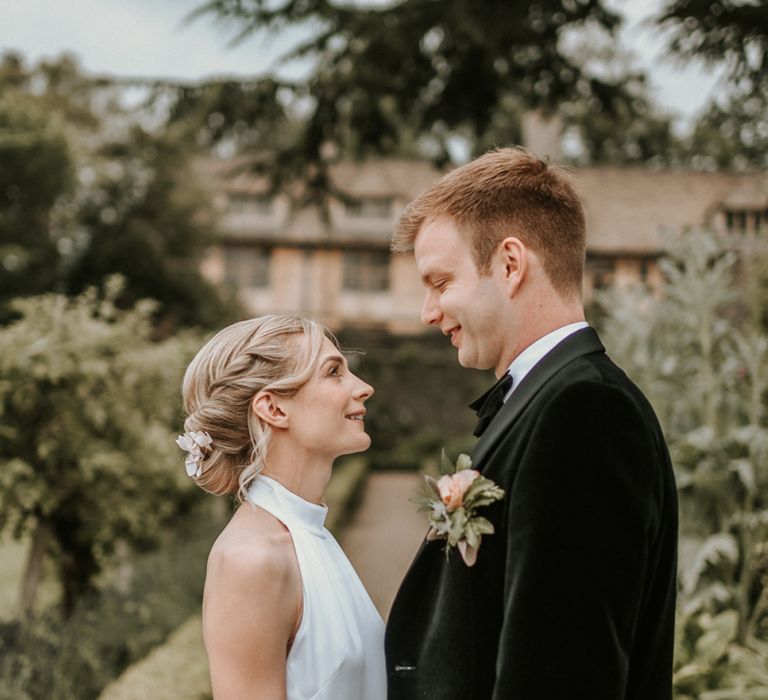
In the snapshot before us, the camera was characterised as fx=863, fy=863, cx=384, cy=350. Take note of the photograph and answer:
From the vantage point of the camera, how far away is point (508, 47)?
802 centimetres

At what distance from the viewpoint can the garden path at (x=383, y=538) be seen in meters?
10.1

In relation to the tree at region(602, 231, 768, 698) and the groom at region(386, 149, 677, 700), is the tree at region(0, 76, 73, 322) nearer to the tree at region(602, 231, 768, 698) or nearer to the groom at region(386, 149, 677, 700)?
the tree at region(602, 231, 768, 698)

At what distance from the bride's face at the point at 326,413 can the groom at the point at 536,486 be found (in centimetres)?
43

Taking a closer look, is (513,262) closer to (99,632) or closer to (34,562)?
(99,632)

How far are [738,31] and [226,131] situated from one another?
4.89m

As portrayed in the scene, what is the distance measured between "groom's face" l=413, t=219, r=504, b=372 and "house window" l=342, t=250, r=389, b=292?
2804cm

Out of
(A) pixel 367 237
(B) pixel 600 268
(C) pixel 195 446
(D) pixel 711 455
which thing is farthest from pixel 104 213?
(B) pixel 600 268

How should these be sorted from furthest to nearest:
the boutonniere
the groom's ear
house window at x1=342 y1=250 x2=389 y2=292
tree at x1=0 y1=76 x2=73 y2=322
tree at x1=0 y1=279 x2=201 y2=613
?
house window at x1=342 y1=250 x2=389 y2=292 < tree at x1=0 y1=76 x2=73 y2=322 < tree at x1=0 y1=279 x2=201 y2=613 < the groom's ear < the boutonniere

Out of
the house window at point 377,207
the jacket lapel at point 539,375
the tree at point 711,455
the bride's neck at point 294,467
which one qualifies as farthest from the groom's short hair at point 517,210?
the house window at point 377,207

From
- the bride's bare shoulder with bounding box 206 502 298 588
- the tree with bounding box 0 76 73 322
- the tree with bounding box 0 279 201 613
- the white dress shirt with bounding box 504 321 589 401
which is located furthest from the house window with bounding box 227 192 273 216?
the white dress shirt with bounding box 504 321 589 401

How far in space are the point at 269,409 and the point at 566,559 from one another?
1.01m

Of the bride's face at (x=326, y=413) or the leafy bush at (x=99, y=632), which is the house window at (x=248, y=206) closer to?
the leafy bush at (x=99, y=632)

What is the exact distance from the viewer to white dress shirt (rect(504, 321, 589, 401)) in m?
1.88

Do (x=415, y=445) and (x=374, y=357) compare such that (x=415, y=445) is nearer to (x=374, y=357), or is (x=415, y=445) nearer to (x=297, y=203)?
(x=374, y=357)
